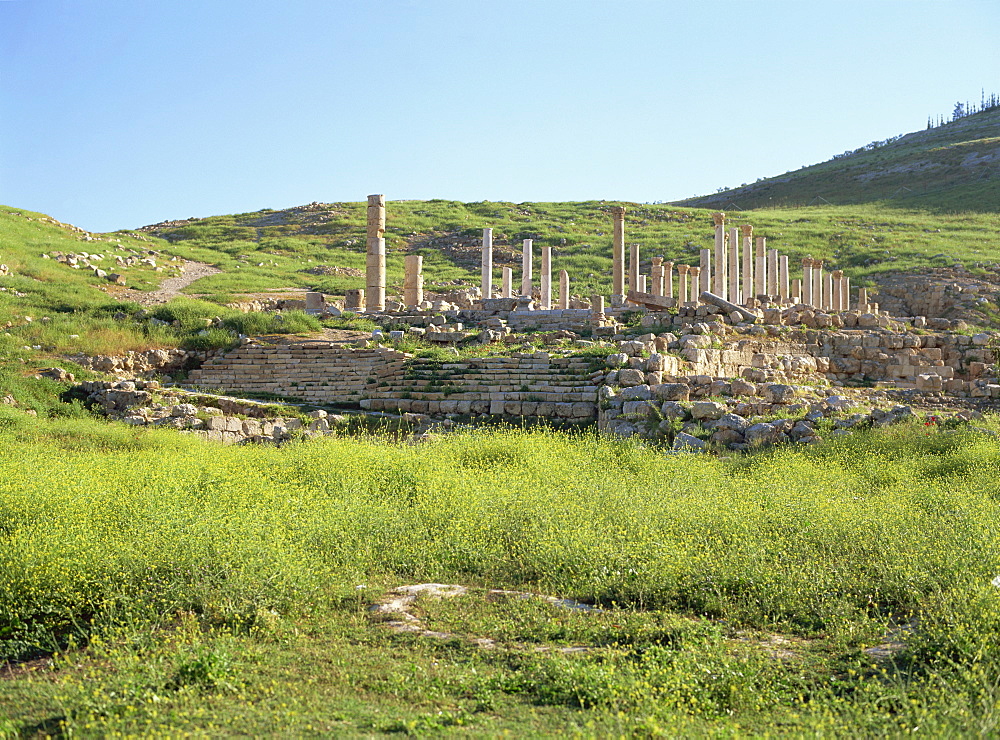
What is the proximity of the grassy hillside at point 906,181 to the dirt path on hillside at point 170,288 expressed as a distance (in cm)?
4878

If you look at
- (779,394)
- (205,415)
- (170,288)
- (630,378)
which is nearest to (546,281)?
(630,378)

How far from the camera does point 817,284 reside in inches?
1516

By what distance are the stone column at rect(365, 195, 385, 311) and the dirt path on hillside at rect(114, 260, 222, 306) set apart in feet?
21.1

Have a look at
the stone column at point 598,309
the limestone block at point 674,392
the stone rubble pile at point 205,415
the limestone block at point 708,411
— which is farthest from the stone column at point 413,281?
the limestone block at point 708,411

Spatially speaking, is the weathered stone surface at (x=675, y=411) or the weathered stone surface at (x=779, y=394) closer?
the weathered stone surface at (x=675, y=411)

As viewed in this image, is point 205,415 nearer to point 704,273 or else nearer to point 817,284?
point 704,273

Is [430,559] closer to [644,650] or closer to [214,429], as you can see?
[644,650]

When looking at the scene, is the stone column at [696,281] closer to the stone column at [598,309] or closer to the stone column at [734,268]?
the stone column at [734,268]

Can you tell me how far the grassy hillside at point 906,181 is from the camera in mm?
65250

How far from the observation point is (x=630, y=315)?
78.6 ft

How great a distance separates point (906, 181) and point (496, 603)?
248ft

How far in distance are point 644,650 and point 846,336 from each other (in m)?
18.6

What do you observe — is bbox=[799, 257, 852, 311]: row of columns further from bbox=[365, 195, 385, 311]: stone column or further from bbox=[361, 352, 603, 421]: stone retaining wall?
bbox=[361, 352, 603, 421]: stone retaining wall

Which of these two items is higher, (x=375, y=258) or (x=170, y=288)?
(x=375, y=258)
